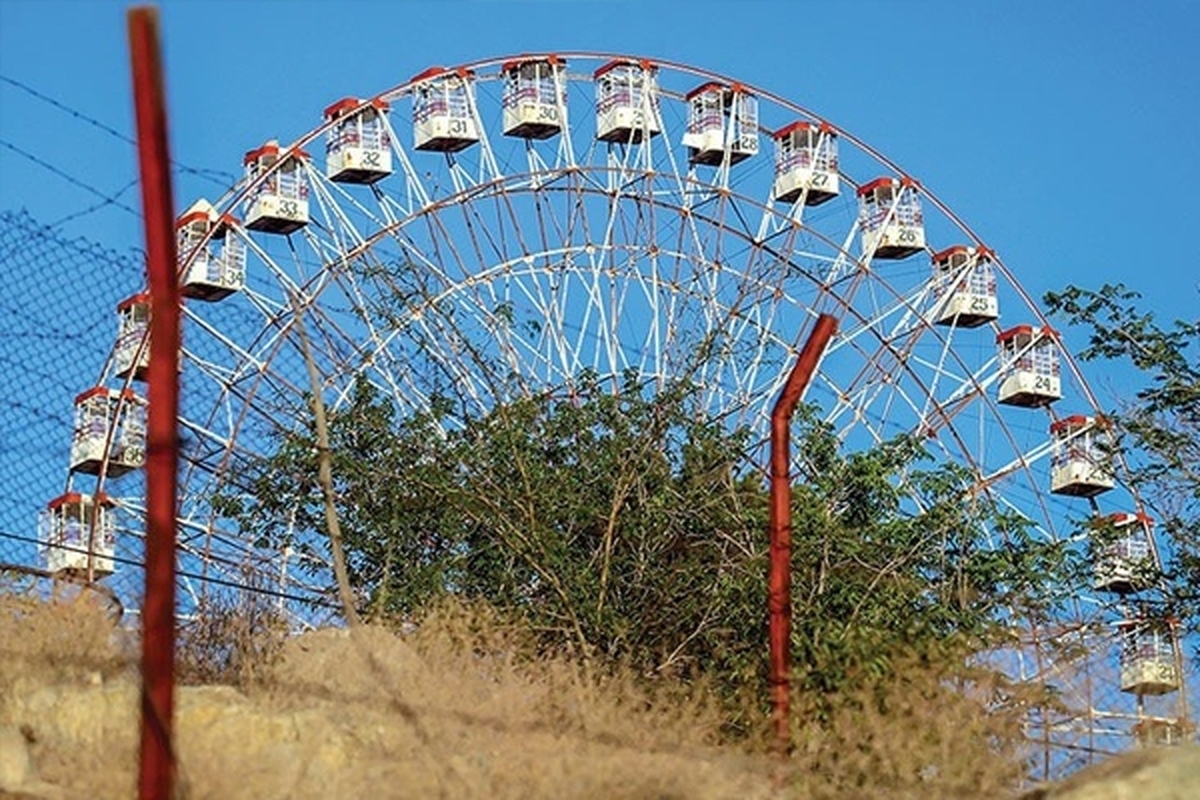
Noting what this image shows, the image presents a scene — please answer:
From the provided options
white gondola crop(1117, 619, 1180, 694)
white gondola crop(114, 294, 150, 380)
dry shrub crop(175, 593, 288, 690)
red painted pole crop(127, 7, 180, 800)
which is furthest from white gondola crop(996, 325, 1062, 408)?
red painted pole crop(127, 7, 180, 800)

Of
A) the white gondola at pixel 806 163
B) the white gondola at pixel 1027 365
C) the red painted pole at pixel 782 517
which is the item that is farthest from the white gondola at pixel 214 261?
the red painted pole at pixel 782 517

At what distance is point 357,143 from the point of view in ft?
107

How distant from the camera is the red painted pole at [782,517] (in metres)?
11.2

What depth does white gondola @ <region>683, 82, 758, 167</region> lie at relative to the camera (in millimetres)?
33875

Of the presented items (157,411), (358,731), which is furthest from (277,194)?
(157,411)

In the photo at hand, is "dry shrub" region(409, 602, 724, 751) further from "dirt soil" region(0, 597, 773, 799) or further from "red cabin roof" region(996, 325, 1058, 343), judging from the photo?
"red cabin roof" region(996, 325, 1058, 343)

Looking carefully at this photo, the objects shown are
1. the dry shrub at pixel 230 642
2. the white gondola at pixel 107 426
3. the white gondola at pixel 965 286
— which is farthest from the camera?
the white gondola at pixel 965 286

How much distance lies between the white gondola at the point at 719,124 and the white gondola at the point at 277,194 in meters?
5.37

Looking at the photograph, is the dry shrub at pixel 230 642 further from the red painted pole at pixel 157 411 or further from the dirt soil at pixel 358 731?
the red painted pole at pixel 157 411

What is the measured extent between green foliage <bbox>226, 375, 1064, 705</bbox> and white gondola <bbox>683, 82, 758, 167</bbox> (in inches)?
331

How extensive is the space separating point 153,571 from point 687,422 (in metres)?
15.9

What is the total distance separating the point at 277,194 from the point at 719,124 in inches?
248

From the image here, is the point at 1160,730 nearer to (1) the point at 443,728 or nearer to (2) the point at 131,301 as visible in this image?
(1) the point at 443,728

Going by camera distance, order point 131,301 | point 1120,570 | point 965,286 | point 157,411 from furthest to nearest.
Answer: point 965,286 < point 1120,570 < point 131,301 < point 157,411
